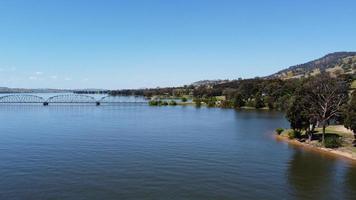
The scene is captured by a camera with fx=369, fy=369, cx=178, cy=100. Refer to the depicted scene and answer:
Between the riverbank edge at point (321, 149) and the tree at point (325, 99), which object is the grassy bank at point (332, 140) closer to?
the riverbank edge at point (321, 149)

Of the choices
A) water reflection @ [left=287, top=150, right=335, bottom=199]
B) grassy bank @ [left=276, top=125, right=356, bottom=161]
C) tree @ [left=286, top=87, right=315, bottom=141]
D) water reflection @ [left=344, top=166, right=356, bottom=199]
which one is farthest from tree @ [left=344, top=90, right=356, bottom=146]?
water reflection @ [left=344, top=166, right=356, bottom=199]

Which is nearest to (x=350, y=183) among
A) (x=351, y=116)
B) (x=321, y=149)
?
(x=351, y=116)

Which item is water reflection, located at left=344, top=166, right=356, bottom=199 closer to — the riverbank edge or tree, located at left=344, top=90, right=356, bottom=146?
the riverbank edge

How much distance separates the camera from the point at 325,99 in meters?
75.6

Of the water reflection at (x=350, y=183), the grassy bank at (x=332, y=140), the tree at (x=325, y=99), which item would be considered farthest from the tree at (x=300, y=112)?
the water reflection at (x=350, y=183)

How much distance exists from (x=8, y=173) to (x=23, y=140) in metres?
30.7

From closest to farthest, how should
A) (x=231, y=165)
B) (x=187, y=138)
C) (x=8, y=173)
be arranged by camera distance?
(x=8, y=173)
(x=231, y=165)
(x=187, y=138)

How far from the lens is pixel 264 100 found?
634 feet

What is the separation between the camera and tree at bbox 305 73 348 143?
7406 cm

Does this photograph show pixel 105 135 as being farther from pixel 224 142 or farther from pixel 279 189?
pixel 279 189

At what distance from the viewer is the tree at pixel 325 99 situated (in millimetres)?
74062

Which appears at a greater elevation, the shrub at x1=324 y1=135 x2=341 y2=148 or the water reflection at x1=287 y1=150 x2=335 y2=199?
the shrub at x1=324 y1=135 x2=341 y2=148

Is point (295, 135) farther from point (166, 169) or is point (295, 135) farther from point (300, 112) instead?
point (166, 169)

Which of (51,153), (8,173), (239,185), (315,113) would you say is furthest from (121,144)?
(315,113)
